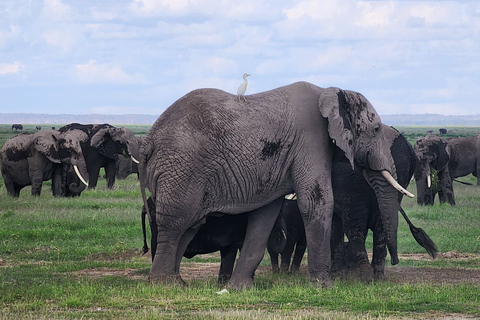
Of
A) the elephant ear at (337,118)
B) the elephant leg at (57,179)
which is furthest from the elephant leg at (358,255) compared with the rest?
the elephant leg at (57,179)

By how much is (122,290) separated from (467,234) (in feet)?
30.3

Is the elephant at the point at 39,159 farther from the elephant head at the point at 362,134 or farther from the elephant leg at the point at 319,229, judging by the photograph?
the elephant leg at the point at 319,229

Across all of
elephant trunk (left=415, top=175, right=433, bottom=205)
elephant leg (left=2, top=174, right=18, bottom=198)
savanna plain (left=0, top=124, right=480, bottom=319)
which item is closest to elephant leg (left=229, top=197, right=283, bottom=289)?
savanna plain (left=0, top=124, right=480, bottom=319)

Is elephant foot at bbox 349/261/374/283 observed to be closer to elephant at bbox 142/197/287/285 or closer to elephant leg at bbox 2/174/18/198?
elephant at bbox 142/197/287/285

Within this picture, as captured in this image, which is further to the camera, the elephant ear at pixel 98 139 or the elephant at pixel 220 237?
the elephant ear at pixel 98 139

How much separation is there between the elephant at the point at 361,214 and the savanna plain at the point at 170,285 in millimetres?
434

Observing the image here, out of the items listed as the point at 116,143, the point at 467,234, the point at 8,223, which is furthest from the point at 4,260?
the point at 116,143

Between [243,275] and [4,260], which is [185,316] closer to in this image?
[243,275]

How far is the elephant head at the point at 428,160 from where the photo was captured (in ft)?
83.7

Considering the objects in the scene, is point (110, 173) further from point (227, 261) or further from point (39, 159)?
point (227, 261)

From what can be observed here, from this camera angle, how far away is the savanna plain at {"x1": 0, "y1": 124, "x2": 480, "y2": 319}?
33.2ft

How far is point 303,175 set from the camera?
39.9 feet

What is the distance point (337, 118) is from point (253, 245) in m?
2.10

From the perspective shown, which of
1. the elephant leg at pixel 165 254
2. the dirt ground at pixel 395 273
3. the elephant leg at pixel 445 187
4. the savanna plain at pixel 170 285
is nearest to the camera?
the savanna plain at pixel 170 285
